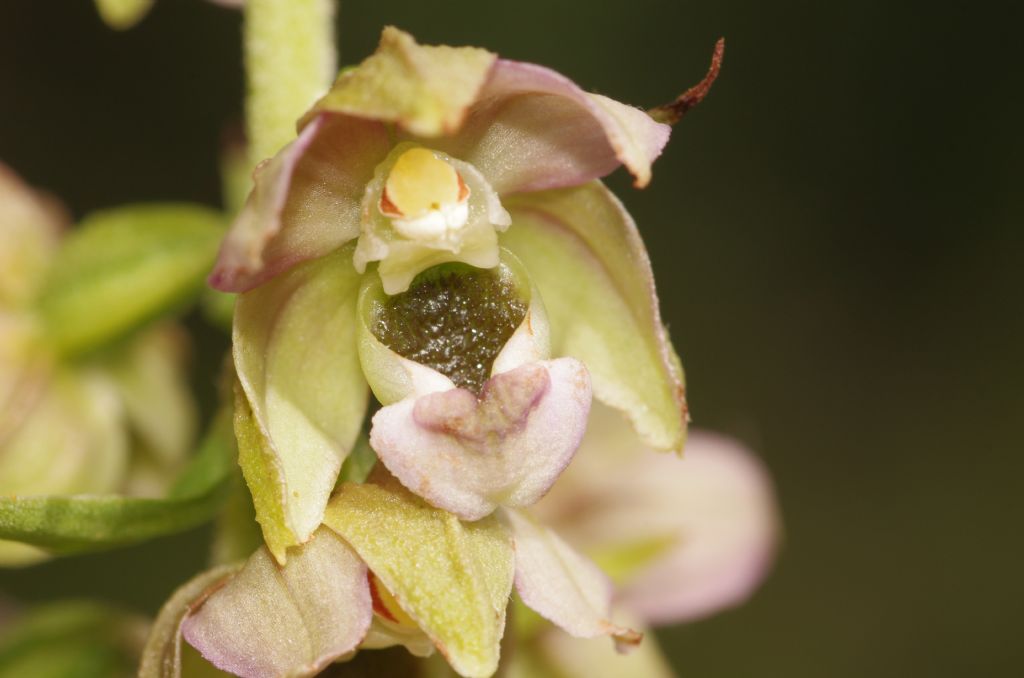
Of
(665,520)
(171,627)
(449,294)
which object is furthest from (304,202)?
(665,520)

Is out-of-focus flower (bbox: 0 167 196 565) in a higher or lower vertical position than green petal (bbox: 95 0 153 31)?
lower

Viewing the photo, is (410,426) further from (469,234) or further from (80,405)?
(80,405)

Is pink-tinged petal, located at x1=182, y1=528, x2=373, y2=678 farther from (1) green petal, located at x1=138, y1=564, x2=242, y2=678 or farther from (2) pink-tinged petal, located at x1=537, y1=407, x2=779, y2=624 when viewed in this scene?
(2) pink-tinged petal, located at x1=537, y1=407, x2=779, y2=624

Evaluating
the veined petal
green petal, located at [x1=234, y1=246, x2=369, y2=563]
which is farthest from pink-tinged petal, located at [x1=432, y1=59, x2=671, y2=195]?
the veined petal

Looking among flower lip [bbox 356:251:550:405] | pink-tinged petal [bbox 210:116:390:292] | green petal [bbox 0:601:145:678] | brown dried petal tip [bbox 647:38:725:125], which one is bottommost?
green petal [bbox 0:601:145:678]

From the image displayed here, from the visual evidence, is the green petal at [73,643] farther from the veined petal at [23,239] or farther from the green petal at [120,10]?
the green petal at [120,10]

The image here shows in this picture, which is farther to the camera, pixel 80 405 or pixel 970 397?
pixel 970 397

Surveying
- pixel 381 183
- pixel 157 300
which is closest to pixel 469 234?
pixel 381 183
